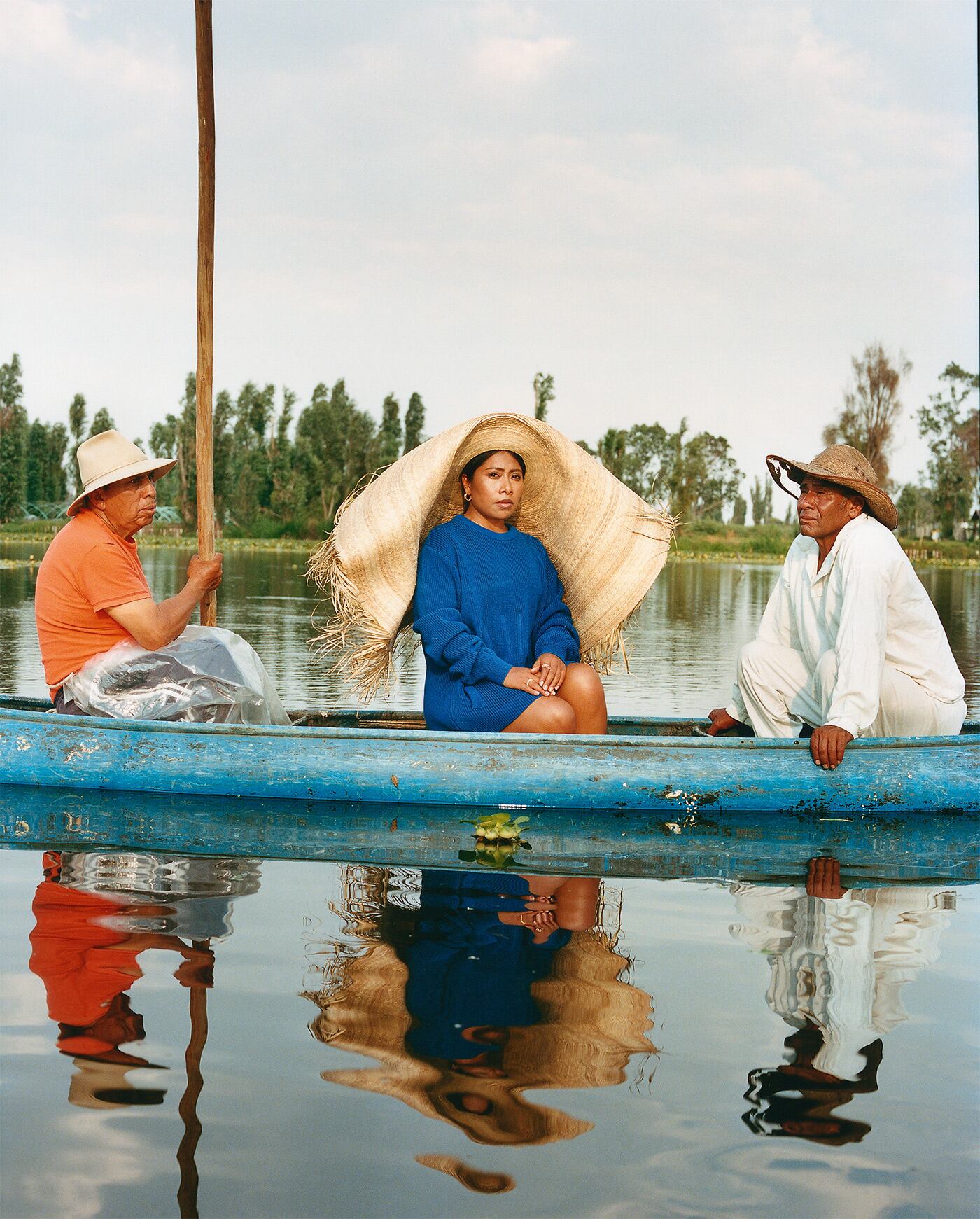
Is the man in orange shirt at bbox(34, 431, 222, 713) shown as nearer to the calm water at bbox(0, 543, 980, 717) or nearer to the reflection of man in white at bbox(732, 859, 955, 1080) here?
the reflection of man in white at bbox(732, 859, 955, 1080)

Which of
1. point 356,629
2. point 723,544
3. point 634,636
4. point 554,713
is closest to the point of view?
point 554,713

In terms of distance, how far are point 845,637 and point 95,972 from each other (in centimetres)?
301

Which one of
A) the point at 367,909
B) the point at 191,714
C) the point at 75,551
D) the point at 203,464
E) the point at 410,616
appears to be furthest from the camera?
the point at 203,464

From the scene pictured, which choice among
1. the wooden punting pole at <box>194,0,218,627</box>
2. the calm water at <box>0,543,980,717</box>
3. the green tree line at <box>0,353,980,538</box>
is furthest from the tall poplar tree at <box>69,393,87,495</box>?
the wooden punting pole at <box>194,0,218,627</box>

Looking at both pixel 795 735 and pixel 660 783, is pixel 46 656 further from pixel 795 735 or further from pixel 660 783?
pixel 795 735

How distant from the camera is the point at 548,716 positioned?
5422 millimetres

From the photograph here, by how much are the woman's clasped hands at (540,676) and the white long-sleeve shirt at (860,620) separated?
95 centimetres

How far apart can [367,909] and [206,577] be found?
6.62 ft

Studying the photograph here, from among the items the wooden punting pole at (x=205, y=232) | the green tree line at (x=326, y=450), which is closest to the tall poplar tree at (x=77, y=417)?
the green tree line at (x=326, y=450)

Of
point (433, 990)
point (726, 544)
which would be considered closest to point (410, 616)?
point (433, 990)

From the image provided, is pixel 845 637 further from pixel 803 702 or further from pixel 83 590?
pixel 83 590

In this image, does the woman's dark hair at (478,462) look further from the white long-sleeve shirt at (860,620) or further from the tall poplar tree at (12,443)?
the tall poplar tree at (12,443)

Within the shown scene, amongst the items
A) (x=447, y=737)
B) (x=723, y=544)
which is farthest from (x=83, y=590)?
(x=723, y=544)

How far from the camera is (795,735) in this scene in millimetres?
5781
